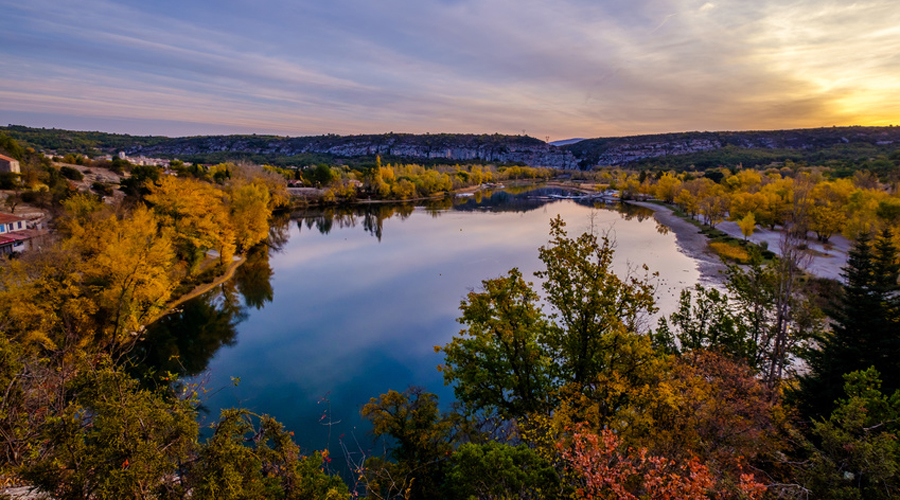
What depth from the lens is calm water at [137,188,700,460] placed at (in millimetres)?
15812

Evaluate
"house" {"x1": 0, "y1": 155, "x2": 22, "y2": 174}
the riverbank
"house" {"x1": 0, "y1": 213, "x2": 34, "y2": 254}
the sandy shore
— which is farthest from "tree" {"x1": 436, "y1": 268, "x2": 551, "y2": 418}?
"house" {"x1": 0, "y1": 155, "x2": 22, "y2": 174}

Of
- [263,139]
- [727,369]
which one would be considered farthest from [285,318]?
[263,139]

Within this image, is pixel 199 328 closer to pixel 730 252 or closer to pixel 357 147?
pixel 730 252

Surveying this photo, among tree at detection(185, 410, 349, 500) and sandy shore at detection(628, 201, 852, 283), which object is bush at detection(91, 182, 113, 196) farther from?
sandy shore at detection(628, 201, 852, 283)

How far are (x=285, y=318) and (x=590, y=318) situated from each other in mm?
19227

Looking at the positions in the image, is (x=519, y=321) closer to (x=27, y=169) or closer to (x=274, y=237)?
(x=274, y=237)

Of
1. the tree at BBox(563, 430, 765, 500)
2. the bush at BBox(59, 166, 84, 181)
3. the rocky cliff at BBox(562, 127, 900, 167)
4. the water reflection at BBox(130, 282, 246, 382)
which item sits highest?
the rocky cliff at BBox(562, 127, 900, 167)

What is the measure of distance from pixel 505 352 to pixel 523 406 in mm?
1535

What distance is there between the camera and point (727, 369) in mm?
10430

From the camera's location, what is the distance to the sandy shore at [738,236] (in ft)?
95.9

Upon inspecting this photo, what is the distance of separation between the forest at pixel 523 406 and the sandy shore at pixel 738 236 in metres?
12.8

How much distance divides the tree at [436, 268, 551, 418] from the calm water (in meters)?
3.59

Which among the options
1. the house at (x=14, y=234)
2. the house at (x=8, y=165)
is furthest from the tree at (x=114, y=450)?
the house at (x=8, y=165)

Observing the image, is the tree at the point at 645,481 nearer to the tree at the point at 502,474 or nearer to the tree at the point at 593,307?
the tree at the point at 502,474
